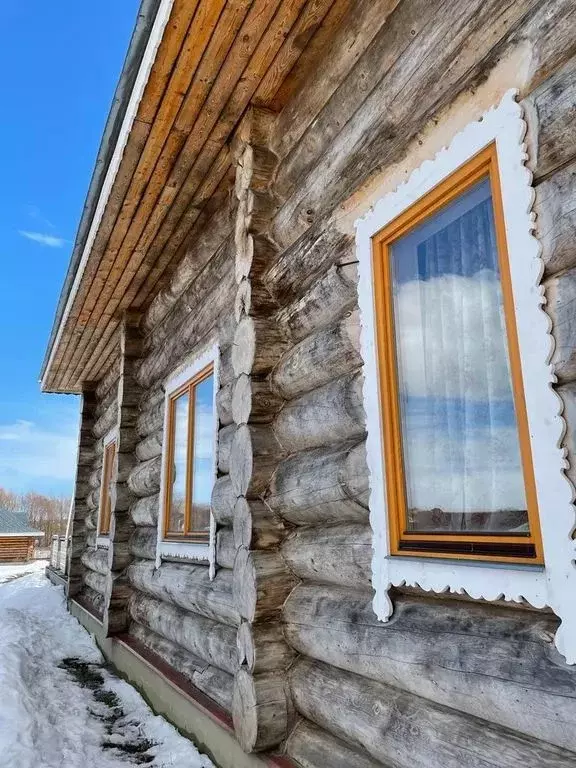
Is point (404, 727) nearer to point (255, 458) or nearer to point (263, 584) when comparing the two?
point (263, 584)

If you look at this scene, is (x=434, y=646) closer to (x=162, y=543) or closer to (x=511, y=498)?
(x=511, y=498)

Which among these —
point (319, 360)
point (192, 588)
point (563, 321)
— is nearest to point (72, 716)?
point (192, 588)

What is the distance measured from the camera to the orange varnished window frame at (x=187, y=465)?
4.48 m

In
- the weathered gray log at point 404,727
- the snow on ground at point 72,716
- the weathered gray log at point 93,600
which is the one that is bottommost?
the snow on ground at point 72,716

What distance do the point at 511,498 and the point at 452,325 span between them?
660mm

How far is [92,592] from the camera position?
8789mm

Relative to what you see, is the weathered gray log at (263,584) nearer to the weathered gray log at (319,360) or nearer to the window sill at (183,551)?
the weathered gray log at (319,360)

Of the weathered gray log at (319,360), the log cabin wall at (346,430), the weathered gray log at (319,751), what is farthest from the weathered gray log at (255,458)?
the weathered gray log at (319,751)

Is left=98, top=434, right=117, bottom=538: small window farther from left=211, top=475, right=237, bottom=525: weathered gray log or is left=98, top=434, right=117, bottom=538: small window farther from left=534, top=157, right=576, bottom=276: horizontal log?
left=534, top=157, right=576, bottom=276: horizontal log

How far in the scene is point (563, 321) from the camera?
163 centimetres

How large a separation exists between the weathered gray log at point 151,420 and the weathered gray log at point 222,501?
1.79m

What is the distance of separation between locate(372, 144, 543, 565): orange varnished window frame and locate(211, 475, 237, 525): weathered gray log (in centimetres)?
159

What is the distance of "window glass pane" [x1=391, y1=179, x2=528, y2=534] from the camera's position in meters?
1.88

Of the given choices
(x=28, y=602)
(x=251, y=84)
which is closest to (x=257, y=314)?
(x=251, y=84)
